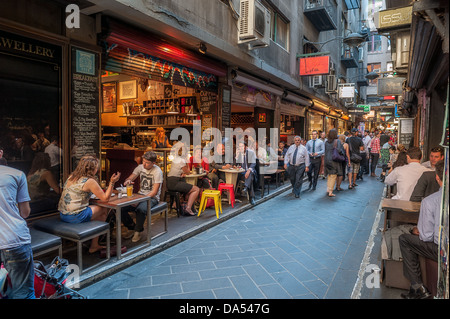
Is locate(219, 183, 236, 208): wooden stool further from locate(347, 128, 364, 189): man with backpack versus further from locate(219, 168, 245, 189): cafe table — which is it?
locate(347, 128, 364, 189): man with backpack

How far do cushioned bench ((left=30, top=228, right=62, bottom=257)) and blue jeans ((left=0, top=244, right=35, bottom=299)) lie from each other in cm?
50

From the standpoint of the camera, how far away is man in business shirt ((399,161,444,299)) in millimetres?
3143

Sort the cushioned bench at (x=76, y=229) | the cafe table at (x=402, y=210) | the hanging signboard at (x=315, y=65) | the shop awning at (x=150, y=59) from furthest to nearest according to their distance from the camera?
the hanging signboard at (x=315, y=65) → the shop awning at (x=150, y=59) → the cafe table at (x=402, y=210) → the cushioned bench at (x=76, y=229)

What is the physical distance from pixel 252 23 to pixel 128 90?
581cm

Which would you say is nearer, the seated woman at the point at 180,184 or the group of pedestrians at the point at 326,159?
the seated woman at the point at 180,184

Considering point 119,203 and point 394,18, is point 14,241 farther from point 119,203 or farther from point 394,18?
point 394,18

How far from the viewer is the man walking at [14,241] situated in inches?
110

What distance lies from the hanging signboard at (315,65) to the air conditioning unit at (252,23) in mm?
4733

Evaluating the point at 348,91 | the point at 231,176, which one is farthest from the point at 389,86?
the point at 348,91

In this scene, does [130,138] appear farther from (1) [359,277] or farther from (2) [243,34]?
(1) [359,277]

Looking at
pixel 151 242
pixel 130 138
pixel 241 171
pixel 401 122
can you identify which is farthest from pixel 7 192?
pixel 401 122

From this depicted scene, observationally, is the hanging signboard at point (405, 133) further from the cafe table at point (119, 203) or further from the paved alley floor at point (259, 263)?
the cafe table at point (119, 203)

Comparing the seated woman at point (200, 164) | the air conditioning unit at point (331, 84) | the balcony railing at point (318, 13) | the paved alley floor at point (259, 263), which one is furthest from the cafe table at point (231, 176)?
the air conditioning unit at point (331, 84)

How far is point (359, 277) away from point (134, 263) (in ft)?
10.4
